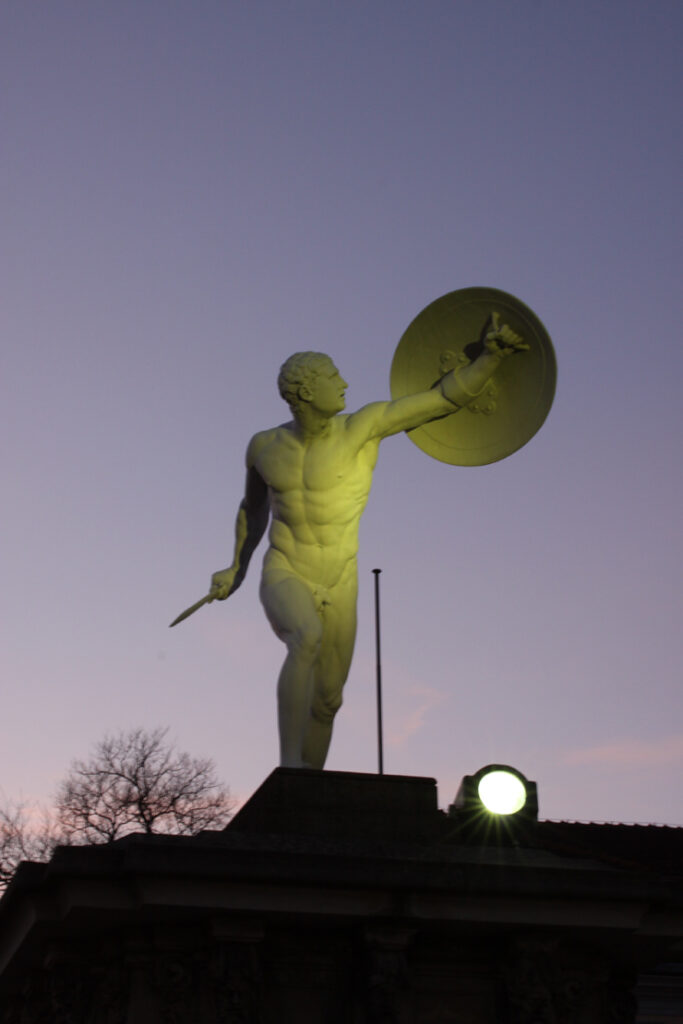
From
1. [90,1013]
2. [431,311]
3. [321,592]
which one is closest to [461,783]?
[321,592]

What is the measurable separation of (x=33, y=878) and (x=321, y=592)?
295cm

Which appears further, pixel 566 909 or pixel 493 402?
pixel 493 402

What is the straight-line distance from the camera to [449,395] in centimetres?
1084

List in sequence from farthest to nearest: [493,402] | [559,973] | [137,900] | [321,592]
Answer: [493,402], [321,592], [559,973], [137,900]

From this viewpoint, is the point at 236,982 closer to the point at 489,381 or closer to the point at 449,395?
the point at 449,395

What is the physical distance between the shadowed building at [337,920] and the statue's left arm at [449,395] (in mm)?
2951

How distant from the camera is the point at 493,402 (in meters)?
11.0

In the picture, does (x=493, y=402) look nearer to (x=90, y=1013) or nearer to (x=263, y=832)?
(x=263, y=832)

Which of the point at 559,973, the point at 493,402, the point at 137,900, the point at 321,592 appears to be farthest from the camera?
the point at 493,402

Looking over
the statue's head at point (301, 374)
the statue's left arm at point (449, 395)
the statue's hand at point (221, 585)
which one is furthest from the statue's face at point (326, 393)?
the statue's hand at point (221, 585)

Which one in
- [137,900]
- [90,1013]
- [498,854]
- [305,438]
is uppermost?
[305,438]

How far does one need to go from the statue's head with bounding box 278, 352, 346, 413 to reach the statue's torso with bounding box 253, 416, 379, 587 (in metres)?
0.33

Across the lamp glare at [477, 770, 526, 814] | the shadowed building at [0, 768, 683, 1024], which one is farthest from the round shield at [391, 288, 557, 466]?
the shadowed building at [0, 768, 683, 1024]

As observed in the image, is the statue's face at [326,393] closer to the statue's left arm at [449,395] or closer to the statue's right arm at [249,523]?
the statue's left arm at [449,395]
